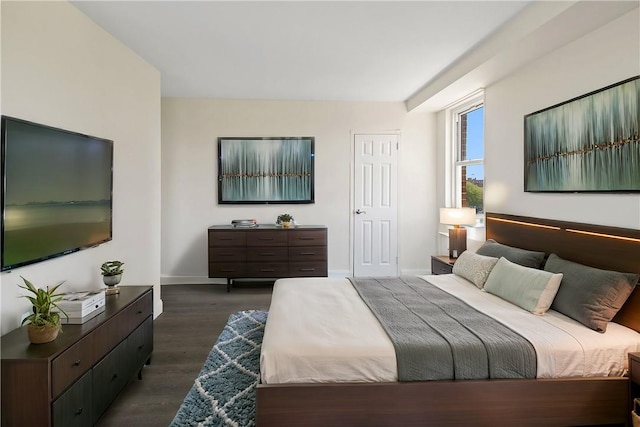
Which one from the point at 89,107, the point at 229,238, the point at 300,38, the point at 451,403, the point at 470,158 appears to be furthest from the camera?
the point at 229,238

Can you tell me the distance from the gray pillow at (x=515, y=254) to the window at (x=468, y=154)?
1.08 metres

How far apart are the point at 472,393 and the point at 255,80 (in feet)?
12.8

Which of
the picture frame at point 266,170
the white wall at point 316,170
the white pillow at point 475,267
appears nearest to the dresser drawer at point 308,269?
the white wall at point 316,170

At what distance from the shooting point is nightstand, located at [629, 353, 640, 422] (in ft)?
6.21

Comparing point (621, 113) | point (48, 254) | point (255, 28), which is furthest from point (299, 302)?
point (621, 113)

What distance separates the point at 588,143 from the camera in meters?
2.71

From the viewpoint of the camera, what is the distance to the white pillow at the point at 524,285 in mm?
2471

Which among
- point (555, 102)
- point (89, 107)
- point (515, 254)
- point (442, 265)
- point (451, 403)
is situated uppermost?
point (555, 102)

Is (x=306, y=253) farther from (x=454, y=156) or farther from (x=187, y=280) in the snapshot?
(x=454, y=156)

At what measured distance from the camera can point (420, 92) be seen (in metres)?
5.00

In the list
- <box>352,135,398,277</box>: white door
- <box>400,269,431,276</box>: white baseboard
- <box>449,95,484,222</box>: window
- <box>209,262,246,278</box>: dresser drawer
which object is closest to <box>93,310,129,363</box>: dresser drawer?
<box>209,262,246,278</box>: dresser drawer

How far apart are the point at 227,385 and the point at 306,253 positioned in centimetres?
268

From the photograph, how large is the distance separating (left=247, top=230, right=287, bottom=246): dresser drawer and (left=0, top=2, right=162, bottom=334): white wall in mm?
1344

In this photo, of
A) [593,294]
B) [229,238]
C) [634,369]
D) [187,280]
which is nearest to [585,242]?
[593,294]
